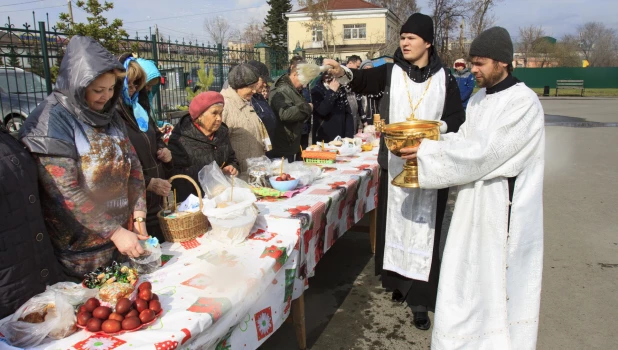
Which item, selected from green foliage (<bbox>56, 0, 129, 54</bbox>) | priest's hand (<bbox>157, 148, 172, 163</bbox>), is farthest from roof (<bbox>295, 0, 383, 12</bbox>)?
priest's hand (<bbox>157, 148, 172, 163</bbox>)

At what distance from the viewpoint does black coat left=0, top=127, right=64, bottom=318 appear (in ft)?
5.18

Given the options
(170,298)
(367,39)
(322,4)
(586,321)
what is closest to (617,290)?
(586,321)

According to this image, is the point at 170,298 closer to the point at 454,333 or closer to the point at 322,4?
the point at 454,333

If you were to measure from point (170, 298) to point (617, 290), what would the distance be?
368 centimetres

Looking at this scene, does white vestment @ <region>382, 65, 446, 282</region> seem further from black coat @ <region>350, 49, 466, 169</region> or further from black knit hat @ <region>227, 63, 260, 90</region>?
black knit hat @ <region>227, 63, 260, 90</region>

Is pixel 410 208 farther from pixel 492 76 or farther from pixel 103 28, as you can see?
pixel 103 28

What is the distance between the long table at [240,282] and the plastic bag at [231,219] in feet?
0.16

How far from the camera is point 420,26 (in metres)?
2.93

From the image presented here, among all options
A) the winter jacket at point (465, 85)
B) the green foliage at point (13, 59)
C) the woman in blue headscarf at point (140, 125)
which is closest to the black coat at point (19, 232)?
the woman in blue headscarf at point (140, 125)

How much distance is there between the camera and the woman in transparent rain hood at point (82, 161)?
69.7 inches

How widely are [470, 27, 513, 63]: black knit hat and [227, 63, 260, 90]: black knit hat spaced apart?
2106mm

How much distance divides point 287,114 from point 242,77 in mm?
945

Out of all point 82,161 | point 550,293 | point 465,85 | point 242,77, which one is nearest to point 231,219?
point 82,161

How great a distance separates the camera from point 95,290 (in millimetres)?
1688
